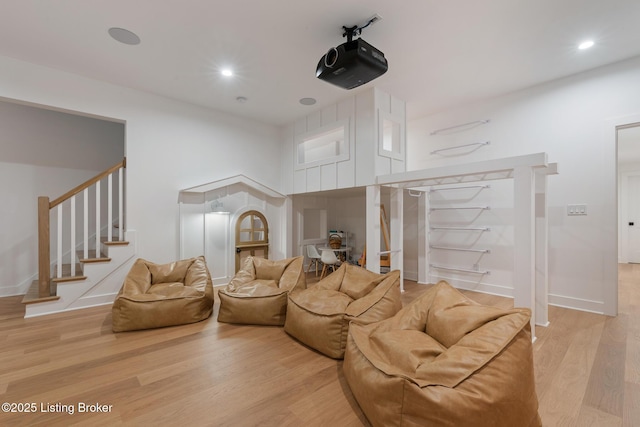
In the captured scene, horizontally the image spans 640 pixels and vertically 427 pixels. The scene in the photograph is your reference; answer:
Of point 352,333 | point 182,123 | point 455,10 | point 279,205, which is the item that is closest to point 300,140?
point 279,205

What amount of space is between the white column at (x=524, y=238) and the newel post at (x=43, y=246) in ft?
18.4

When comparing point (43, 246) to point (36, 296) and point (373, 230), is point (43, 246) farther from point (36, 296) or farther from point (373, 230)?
point (373, 230)

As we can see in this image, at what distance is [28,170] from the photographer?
4.77 m

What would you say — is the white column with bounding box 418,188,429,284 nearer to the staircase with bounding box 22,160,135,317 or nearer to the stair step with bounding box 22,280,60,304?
the staircase with bounding box 22,160,135,317

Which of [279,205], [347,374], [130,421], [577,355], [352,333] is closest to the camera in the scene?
[130,421]

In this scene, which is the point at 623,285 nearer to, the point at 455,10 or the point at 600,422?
the point at 600,422

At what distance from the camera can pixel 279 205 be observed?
6.21m

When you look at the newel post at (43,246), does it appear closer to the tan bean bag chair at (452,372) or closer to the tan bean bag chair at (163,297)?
the tan bean bag chair at (163,297)

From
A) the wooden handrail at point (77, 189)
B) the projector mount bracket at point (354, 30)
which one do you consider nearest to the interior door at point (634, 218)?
the projector mount bracket at point (354, 30)

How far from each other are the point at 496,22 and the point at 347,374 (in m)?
3.67

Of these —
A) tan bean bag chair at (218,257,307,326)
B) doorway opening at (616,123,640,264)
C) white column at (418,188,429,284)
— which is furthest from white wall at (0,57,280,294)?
doorway opening at (616,123,640,264)

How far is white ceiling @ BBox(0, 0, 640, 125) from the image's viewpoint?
2744 mm

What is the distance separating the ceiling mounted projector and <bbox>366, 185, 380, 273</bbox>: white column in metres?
1.92

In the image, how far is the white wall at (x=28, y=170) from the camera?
460 centimetres
